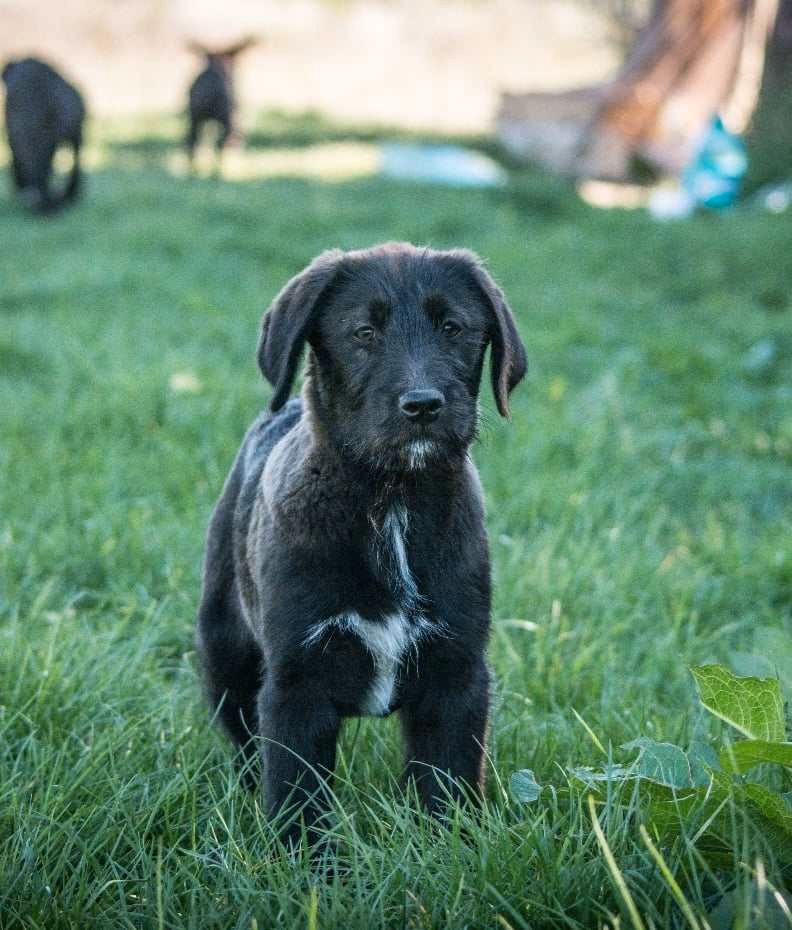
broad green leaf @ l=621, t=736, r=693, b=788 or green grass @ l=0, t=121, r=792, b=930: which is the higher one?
broad green leaf @ l=621, t=736, r=693, b=788

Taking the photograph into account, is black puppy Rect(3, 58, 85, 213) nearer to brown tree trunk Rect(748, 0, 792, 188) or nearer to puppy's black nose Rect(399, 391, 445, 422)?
brown tree trunk Rect(748, 0, 792, 188)

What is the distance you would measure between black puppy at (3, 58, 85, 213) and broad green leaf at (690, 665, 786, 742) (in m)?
10.7

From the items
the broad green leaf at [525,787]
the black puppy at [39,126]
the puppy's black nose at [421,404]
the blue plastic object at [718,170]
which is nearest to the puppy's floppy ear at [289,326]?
→ the puppy's black nose at [421,404]

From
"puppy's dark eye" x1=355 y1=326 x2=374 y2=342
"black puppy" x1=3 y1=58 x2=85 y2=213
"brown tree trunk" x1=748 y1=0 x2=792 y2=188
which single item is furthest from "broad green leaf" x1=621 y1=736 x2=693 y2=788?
"black puppy" x1=3 y1=58 x2=85 y2=213

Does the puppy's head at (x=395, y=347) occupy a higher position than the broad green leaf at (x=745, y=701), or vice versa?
the puppy's head at (x=395, y=347)

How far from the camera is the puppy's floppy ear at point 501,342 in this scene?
118 inches

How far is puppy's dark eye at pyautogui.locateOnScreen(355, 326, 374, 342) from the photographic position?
112 inches

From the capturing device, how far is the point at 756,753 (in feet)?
7.16

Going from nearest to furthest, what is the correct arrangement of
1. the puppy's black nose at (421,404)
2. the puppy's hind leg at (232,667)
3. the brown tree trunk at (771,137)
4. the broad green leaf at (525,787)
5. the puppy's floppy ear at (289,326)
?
1. the broad green leaf at (525,787)
2. the puppy's black nose at (421,404)
3. the puppy's floppy ear at (289,326)
4. the puppy's hind leg at (232,667)
5. the brown tree trunk at (771,137)

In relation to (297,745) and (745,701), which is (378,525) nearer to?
(297,745)

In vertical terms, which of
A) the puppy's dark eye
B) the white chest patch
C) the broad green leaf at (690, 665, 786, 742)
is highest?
the puppy's dark eye

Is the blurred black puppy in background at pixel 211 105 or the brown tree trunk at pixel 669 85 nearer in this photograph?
the brown tree trunk at pixel 669 85

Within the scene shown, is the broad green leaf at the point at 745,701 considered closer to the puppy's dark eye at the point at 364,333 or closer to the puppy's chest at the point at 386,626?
the puppy's chest at the point at 386,626

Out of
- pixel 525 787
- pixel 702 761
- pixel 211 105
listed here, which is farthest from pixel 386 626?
pixel 211 105
